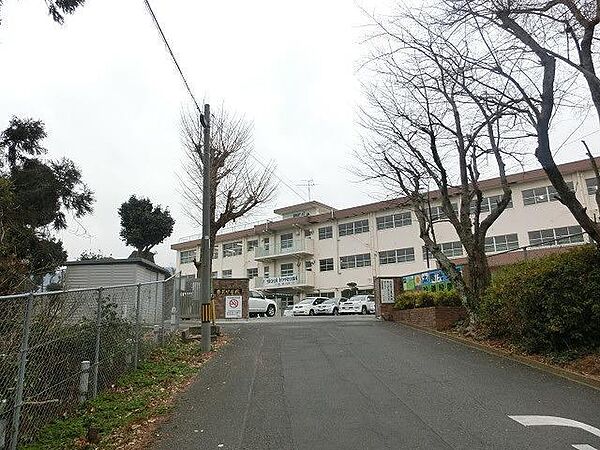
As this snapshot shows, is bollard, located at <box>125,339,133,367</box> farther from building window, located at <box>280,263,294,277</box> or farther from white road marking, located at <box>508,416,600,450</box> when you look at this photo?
building window, located at <box>280,263,294,277</box>

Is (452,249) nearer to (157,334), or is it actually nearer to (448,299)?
(448,299)

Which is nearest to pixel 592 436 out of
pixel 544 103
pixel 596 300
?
pixel 596 300

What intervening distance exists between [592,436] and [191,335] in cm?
1082

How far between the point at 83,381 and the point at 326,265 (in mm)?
38553

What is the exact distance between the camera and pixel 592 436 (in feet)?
15.7

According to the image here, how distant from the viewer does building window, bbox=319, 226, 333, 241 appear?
4416 centimetres

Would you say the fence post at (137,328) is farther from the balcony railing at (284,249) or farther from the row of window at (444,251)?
the balcony railing at (284,249)

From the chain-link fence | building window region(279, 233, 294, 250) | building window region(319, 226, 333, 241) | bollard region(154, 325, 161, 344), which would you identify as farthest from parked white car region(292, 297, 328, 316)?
the chain-link fence

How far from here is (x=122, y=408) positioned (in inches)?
246

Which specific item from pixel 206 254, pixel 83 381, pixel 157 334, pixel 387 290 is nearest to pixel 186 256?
pixel 387 290

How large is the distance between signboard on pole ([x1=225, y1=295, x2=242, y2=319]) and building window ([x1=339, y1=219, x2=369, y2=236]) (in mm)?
19545

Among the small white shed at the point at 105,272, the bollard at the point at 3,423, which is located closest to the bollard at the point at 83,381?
the bollard at the point at 3,423

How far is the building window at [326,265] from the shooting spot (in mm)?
43938

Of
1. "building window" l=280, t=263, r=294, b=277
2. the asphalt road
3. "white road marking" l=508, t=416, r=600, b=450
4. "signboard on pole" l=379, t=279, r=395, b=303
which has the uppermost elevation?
"building window" l=280, t=263, r=294, b=277
